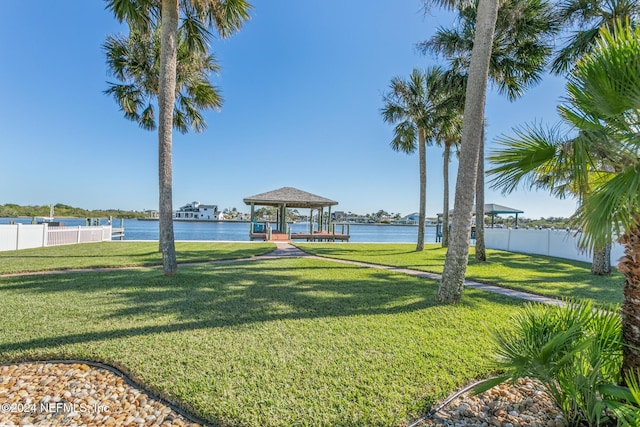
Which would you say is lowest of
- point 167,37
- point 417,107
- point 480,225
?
point 480,225

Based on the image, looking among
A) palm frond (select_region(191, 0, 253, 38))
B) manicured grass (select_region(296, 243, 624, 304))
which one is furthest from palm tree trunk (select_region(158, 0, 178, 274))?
manicured grass (select_region(296, 243, 624, 304))

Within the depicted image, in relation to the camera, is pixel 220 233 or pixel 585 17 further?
pixel 220 233

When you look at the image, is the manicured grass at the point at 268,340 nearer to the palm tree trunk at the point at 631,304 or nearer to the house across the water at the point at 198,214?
the palm tree trunk at the point at 631,304

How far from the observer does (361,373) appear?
9.31ft

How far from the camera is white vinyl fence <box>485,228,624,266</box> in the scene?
13.2 m

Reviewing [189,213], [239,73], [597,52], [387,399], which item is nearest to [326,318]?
[387,399]

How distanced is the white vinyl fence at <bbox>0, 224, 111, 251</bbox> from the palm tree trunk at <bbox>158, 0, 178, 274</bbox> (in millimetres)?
9299

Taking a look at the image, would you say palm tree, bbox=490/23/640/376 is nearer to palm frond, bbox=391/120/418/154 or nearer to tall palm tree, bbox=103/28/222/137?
tall palm tree, bbox=103/28/222/137

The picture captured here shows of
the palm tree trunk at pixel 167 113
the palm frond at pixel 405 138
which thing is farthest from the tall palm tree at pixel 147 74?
the palm frond at pixel 405 138

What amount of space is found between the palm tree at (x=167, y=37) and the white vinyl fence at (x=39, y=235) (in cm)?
933

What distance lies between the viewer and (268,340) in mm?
3578

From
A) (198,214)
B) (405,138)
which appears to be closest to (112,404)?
(405,138)

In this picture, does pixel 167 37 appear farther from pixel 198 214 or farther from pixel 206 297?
pixel 198 214

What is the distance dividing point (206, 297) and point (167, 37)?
20.9 feet
